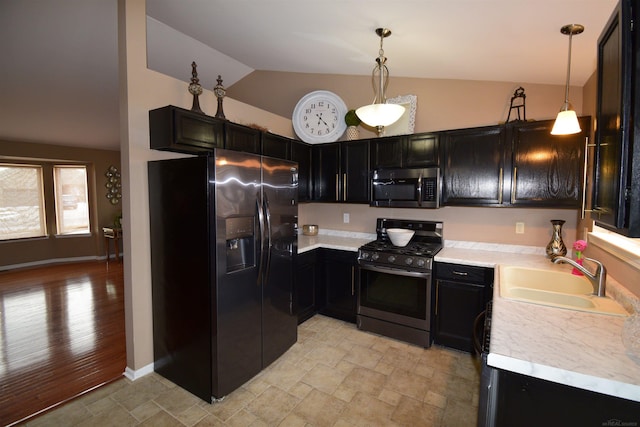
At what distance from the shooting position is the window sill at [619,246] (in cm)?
155

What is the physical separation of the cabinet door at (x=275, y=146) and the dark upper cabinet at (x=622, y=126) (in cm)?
265

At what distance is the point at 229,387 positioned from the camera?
2.22 m

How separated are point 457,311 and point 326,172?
2.11 meters

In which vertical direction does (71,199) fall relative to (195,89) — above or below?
below

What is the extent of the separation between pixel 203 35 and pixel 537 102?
11.1 feet

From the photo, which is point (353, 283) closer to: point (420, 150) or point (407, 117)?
point (420, 150)

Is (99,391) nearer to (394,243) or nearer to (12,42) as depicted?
(394,243)

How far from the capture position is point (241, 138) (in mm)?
2900

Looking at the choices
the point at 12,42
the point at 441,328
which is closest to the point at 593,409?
the point at 441,328

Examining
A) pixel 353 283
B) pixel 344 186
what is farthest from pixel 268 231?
pixel 344 186

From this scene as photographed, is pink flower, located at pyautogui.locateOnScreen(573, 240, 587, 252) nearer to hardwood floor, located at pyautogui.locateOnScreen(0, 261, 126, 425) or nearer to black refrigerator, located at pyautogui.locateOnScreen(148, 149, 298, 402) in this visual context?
black refrigerator, located at pyautogui.locateOnScreen(148, 149, 298, 402)

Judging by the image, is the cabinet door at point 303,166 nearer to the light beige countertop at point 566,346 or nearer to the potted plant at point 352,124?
the potted plant at point 352,124

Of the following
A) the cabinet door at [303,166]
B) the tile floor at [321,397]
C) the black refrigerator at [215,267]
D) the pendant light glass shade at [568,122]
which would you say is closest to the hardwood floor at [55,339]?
the tile floor at [321,397]

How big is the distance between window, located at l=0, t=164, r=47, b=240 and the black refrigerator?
5.86 metres
